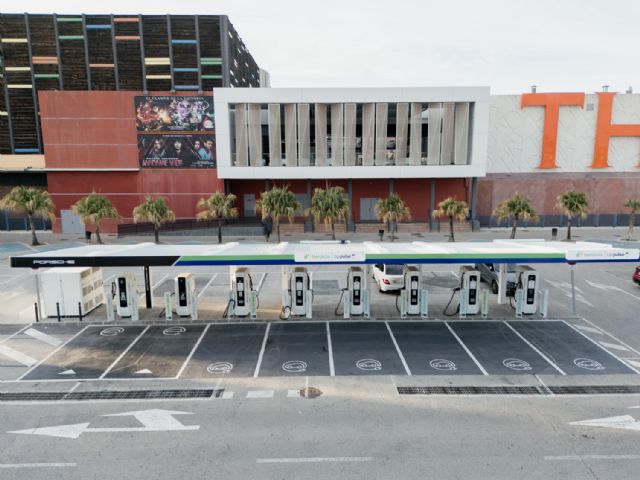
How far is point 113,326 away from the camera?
1783 centimetres

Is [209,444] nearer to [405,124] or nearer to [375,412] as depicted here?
[375,412]

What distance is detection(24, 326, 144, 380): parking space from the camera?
1367 cm

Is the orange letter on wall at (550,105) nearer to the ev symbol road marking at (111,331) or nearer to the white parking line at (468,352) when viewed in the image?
the white parking line at (468,352)

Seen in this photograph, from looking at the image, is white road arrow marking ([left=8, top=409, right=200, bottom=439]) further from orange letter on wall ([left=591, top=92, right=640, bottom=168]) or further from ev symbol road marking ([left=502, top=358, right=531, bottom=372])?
orange letter on wall ([left=591, top=92, right=640, bottom=168])

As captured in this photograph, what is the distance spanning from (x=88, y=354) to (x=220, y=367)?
4.95m

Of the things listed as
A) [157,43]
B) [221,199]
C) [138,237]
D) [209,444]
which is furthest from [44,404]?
[157,43]

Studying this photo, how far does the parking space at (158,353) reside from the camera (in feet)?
45.1

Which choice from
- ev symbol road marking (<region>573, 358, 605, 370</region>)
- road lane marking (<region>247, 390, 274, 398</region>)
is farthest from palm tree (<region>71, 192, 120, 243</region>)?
ev symbol road marking (<region>573, 358, 605, 370</region>)

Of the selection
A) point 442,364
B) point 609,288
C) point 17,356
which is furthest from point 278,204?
point 442,364

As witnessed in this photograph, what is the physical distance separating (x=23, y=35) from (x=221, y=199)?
46021 millimetres

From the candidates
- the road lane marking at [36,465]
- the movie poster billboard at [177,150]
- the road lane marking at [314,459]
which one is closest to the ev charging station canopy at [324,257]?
the road lane marking at [314,459]

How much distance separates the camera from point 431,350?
15.3m

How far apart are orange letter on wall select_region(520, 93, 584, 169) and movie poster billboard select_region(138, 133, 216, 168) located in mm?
34657

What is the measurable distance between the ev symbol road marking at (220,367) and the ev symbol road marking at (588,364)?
440 inches
